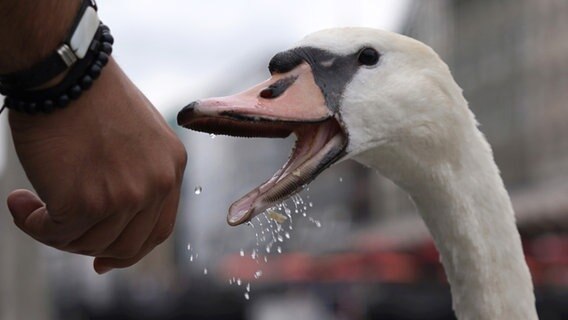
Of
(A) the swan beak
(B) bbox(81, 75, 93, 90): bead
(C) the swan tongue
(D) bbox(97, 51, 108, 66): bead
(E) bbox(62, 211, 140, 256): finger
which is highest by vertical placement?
(D) bbox(97, 51, 108, 66): bead

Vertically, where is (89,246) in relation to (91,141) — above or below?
below

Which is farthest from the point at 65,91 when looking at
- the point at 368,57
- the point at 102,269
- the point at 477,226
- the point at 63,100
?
the point at 477,226

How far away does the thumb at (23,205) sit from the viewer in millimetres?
1549

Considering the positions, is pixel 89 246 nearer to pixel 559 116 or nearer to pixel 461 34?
pixel 559 116

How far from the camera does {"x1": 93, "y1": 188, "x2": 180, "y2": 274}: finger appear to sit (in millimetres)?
1529

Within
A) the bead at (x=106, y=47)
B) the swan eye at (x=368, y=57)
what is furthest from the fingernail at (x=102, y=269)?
the swan eye at (x=368, y=57)

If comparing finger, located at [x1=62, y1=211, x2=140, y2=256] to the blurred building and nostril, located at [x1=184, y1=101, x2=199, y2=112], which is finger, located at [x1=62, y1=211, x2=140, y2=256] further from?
the blurred building

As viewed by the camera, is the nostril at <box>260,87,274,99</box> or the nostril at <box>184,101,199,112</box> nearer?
the nostril at <box>184,101,199,112</box>

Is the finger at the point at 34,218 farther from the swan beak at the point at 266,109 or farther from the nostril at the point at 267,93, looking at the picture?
the nostril at the point at 267,93

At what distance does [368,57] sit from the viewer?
93.4 inches

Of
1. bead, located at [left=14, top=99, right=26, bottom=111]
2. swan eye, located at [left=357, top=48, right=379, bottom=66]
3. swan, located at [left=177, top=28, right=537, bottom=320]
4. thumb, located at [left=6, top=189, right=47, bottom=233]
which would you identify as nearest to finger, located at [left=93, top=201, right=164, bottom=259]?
thumb, located at [left=6, top=189, right=47, bottom=233]

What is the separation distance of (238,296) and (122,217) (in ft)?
46.0

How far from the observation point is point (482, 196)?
251 centimetres

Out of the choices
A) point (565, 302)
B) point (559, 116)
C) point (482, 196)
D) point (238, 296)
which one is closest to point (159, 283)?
point (559, 116)
